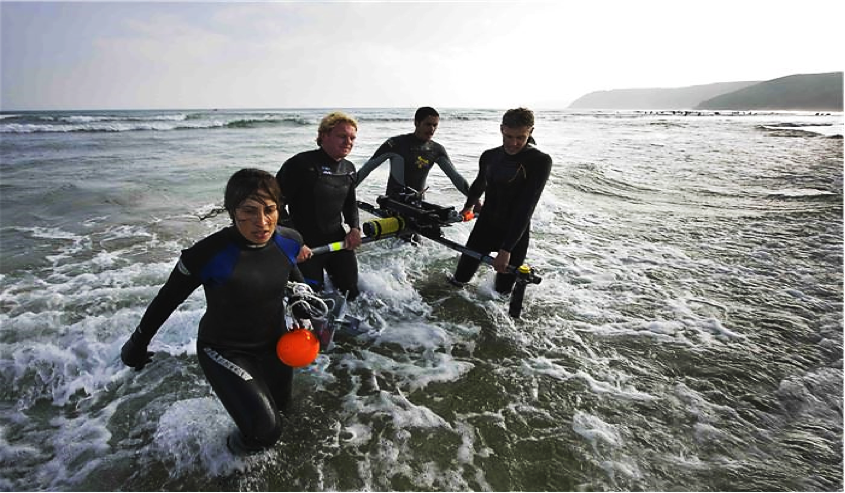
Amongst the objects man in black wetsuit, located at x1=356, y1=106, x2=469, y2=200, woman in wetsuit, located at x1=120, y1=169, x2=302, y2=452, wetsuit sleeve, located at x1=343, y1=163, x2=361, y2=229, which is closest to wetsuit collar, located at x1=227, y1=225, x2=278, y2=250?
woman in wetsuit, located at x1=120, y1=169, x2=302, y2=452

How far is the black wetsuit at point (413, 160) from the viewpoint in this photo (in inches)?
240

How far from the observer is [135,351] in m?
2.64

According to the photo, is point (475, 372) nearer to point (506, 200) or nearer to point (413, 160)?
point (506, 200)

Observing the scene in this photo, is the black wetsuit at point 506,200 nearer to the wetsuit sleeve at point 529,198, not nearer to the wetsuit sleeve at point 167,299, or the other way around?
the wetsuit sleeve at point 529,198

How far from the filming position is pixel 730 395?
3.57 metres

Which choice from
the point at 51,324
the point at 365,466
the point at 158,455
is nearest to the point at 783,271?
the point at 365,466

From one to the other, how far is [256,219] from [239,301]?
0.57 m

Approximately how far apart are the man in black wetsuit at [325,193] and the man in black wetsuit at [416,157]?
1.48 metres

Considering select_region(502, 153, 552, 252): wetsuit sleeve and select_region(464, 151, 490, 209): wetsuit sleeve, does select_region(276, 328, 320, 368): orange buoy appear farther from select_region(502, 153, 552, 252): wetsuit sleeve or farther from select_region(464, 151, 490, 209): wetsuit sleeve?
select_region(464, 151, 490, 209): wetsuit sleeve

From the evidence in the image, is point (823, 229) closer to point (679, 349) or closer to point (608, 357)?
point (679, 349)

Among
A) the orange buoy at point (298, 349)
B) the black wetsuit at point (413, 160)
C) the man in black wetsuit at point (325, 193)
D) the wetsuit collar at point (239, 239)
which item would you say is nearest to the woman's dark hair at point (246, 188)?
the wetsuit collar at point (239, 239)

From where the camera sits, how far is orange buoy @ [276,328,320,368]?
262 cm

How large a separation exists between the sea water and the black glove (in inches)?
27.3

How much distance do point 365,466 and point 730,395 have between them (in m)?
3.20
